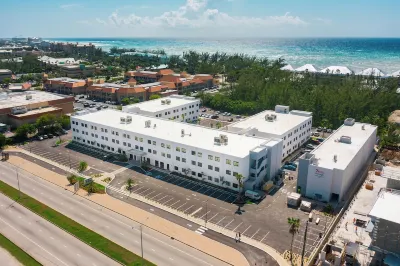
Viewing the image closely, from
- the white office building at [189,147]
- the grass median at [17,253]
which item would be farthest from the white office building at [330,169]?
the grass median at [17,253]

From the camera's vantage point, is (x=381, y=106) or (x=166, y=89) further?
(x=166, y=89)

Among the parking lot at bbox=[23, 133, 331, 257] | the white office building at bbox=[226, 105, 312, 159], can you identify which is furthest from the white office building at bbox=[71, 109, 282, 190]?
the white office building at bbox=[226, 105, 312, 159]

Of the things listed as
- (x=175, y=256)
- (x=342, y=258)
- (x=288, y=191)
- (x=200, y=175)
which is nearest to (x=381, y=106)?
(x=288, y=191)

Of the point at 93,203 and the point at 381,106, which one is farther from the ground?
the point at 381,106

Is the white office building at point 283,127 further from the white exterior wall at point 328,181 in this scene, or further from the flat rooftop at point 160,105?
the flat rooftop at point 160,105

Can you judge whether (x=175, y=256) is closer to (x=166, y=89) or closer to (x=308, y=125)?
(x=308, y=125)

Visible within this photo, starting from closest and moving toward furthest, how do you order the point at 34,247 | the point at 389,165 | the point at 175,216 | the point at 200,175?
the point at 34,247 → the point at 175,216 → the point at 200,175 → the point at 389,165
